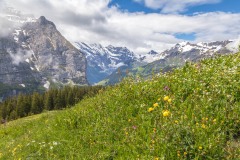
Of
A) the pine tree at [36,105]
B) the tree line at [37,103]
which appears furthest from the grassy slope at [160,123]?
the pine tree at [36,105]

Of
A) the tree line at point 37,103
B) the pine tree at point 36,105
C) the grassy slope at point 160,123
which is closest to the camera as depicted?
the grassy slope at point 160,123

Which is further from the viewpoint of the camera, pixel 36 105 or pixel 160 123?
pixel 36 105

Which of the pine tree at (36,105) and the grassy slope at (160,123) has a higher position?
the grassy slope at (160,123)

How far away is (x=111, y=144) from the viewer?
846 cm

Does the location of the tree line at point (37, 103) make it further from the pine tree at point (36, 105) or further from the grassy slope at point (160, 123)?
the grassy slope at point (160, 123)

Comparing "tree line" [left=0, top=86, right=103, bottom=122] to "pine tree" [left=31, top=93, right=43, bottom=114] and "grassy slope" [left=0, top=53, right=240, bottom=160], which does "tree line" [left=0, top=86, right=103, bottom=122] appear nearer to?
"pine tree" [left=31, top=93, right=43, bottom=114]

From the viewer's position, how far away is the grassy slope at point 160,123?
20.8 feet

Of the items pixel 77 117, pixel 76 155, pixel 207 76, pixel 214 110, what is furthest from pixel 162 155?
pixel 77 117

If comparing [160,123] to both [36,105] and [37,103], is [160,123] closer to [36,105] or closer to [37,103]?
[36,105]

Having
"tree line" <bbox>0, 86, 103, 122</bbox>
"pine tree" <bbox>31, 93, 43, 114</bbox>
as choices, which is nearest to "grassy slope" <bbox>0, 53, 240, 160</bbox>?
"tree line" <bbox>0, 86, 103, 122</bbox>

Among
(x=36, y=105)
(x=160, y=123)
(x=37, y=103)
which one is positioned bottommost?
(x=36, y=105)

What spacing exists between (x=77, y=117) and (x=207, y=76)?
204 inches

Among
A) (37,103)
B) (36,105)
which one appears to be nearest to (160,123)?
(36,105)

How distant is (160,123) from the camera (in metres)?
7.06
